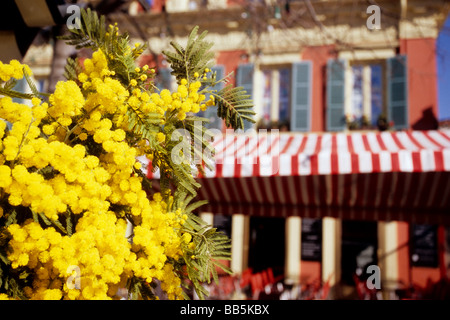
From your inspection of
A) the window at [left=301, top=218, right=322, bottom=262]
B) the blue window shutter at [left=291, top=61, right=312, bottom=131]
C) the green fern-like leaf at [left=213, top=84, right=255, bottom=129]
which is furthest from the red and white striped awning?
the window at [left=301, top=218, right=322, bottom=262]

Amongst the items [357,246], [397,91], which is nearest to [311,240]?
[357,246]

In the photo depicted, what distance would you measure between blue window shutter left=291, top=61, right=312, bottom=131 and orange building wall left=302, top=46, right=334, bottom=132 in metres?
0.14

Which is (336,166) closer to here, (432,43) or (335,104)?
(335,104)

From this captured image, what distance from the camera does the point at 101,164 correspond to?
37.1 inches

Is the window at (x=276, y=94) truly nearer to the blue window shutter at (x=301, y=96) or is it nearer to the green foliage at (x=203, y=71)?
the blue window shutter at (x=301, y=96)

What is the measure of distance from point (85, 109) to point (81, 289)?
1.55 ft

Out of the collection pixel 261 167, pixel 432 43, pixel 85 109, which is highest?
pixel 432 43

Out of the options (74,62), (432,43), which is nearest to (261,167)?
(74,62)

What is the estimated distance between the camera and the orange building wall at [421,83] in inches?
270

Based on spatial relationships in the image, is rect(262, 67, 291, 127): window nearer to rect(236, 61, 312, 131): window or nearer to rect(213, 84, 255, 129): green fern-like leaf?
rect(236, 61, 312, 131): window

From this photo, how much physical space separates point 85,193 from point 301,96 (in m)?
7.08

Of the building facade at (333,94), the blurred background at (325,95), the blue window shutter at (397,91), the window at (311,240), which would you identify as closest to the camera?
the blurred background at (325,95)

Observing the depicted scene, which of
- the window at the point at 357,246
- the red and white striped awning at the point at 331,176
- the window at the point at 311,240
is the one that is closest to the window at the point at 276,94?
the window at the point at 311,240

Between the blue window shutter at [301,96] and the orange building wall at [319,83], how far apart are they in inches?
5.5
